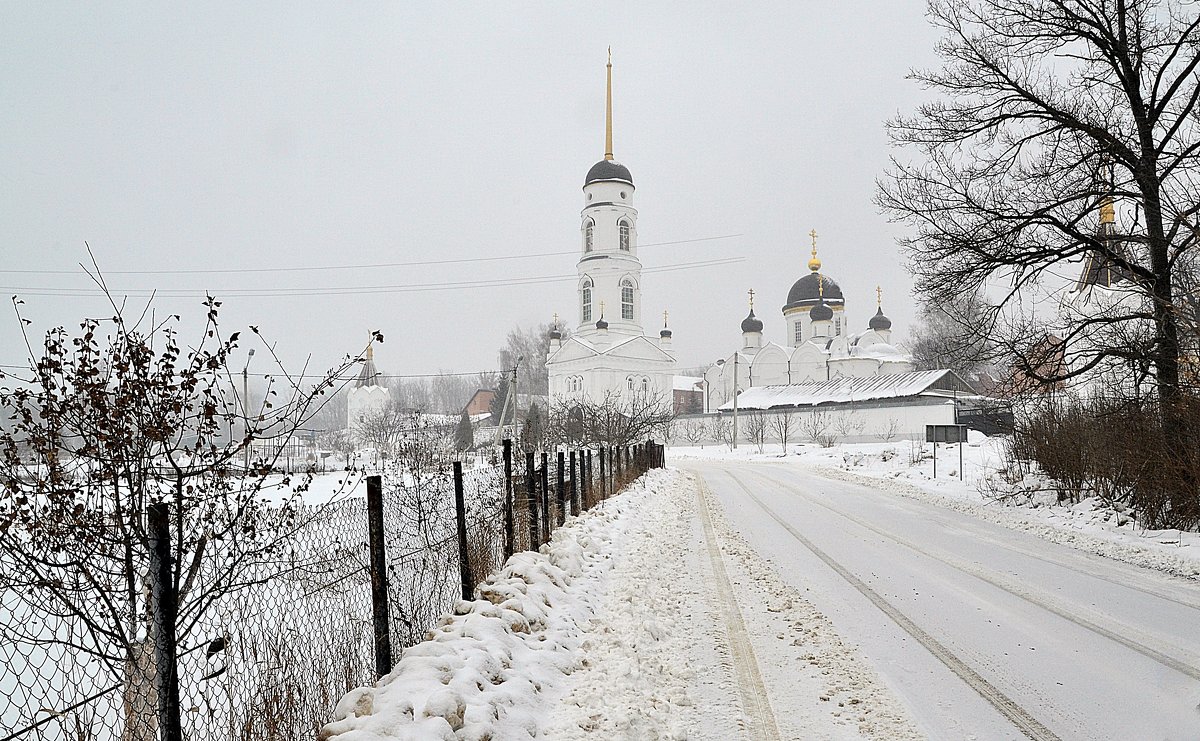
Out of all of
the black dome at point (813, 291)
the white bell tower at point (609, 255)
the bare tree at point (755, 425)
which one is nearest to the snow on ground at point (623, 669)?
the bare tree at point (755, 425)

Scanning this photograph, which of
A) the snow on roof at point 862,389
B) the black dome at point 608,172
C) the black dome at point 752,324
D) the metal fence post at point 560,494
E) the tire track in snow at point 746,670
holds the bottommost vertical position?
the tire track in snow at point 746,670

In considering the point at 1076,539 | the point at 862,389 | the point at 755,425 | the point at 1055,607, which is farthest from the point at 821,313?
the point at 1055,607

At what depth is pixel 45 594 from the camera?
4.02m

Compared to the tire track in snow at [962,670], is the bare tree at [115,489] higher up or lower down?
higher up

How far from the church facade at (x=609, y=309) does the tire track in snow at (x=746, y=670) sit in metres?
53.3

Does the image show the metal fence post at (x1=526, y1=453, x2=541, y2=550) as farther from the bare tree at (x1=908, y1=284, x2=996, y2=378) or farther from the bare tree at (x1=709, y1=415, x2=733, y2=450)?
the bare tree at (x1=709, y1=415, x2=733, y2=450)

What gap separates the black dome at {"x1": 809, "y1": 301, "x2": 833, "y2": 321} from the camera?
72000 millimetres

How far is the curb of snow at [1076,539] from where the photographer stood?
359 inches

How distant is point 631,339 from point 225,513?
194 feet

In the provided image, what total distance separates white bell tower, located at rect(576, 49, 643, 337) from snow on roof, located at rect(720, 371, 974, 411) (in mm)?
13175

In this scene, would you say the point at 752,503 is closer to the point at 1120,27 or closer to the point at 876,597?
the point at 876,597

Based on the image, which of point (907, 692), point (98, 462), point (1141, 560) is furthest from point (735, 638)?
point (1141, 560)

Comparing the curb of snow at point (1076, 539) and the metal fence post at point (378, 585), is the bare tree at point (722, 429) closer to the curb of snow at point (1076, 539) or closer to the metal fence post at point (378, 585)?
the curb of snow at point (1076, 539)

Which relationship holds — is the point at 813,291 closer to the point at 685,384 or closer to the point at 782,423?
the point at 782,423
